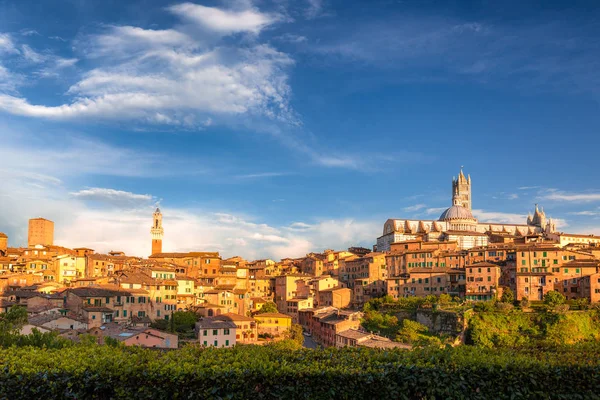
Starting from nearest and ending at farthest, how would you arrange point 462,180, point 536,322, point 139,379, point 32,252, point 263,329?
point 139,379, point 536,322, point 263,329, point 32,252, point 462,180

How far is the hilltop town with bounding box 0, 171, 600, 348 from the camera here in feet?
198

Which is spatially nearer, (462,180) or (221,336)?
(221,336)

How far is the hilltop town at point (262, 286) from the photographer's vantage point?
60406mm

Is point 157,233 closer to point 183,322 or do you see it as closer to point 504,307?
point 183,322

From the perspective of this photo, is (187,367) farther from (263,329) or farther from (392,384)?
(263,329)

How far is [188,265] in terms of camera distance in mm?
103000

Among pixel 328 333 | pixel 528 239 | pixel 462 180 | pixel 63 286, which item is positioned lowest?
pixel 328 333

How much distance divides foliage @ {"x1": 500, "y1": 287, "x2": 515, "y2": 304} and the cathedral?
42717mm

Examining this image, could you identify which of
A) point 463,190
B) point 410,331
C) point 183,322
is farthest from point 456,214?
point 183,322

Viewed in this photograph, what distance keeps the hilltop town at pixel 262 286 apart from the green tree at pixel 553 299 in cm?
279

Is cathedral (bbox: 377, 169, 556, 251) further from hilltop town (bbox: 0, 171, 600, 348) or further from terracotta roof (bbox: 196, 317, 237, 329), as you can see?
terracotta roof (bbox: 196, 317, 237, 329)

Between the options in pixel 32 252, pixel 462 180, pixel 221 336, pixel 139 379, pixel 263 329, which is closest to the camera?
pixel 139 379

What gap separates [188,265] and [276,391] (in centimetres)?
8757

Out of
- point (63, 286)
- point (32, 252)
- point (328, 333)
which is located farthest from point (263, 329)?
point (32, 252)
